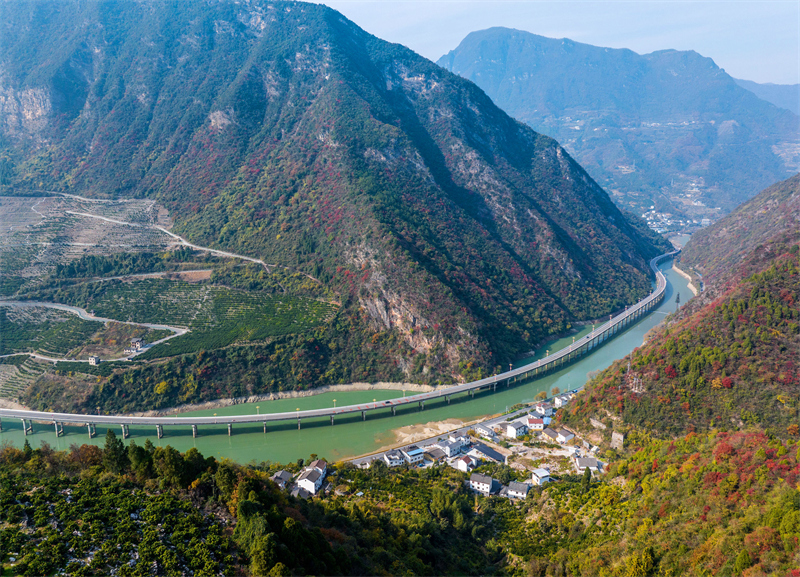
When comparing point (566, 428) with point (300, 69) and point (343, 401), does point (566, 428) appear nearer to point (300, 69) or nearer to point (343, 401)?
point (343, 401)

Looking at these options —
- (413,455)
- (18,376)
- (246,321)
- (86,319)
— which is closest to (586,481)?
(413,455)

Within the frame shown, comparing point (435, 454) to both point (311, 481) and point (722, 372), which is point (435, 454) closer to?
point (311, 481)

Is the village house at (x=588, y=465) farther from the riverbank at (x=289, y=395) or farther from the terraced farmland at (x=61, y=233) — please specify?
the terraced farmland at (x=61, y=233)

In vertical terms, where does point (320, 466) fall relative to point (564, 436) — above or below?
below

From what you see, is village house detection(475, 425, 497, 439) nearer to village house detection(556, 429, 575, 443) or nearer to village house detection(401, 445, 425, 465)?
village house detection(556, 429, 575, 443)

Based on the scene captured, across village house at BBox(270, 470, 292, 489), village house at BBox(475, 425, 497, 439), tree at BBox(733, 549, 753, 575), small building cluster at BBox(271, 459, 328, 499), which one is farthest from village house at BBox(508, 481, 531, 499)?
tree at BBox(733, 549, 753, 575)

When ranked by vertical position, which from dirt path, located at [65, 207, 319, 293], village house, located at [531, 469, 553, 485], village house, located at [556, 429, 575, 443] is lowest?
village house, located at [531, 469, 553, 485]
